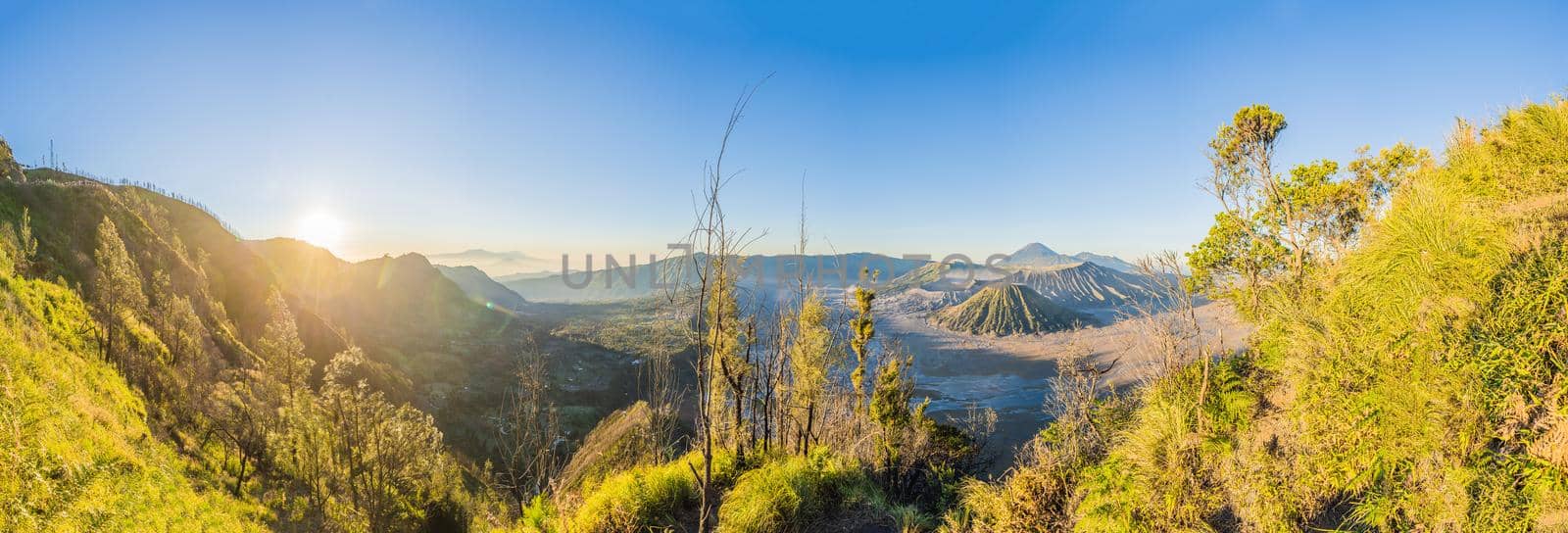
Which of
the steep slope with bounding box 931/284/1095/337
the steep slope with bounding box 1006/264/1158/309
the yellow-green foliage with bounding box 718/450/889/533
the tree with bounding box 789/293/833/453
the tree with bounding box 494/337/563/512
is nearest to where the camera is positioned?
the yellow-green foliage with bounding box 718/450/889/533

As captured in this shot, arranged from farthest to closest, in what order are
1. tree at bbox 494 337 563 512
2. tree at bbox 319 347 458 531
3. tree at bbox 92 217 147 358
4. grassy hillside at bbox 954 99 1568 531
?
tree at bbox 92 217 147 358 < tree at bbox 319 347 458 531 < tree at bbox 494 337 563 512 < grassy hillside at bbox 954 99 1568 531

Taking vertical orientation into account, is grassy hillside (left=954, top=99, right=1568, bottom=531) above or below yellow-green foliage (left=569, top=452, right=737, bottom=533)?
above

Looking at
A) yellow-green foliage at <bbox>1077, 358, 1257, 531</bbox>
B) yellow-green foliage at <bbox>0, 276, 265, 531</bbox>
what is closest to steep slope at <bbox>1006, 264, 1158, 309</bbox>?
yellow-green foliage at <bbox>1077, 358, 1257, 531</bbox>

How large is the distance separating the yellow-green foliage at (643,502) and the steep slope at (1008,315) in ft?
422

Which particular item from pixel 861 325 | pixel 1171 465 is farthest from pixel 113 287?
pixel 1171 465

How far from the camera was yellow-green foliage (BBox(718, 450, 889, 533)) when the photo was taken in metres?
7.04

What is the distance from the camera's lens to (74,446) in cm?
979

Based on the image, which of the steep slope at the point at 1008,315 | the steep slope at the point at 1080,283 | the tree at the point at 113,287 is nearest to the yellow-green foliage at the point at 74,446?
the tree at the point at 113,287

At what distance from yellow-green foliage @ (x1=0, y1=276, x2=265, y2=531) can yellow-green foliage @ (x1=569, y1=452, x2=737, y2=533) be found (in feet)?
22.6

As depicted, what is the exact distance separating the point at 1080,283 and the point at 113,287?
199061mm

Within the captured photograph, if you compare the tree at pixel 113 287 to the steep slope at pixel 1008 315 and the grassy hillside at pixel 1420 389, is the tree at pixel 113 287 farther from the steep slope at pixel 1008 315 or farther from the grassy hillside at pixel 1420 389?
the steep slope at pixel 1008 315

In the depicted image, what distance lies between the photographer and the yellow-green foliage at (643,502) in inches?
272

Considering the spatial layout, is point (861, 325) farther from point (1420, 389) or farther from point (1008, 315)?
point (1008, 315)

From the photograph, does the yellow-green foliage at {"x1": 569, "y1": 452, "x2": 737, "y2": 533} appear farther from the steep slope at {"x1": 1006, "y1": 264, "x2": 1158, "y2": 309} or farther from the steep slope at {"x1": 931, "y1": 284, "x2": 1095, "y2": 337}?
the steep slope at {"x1": 1006, "y1": 264, "x2": 1158, "y2": 309}
